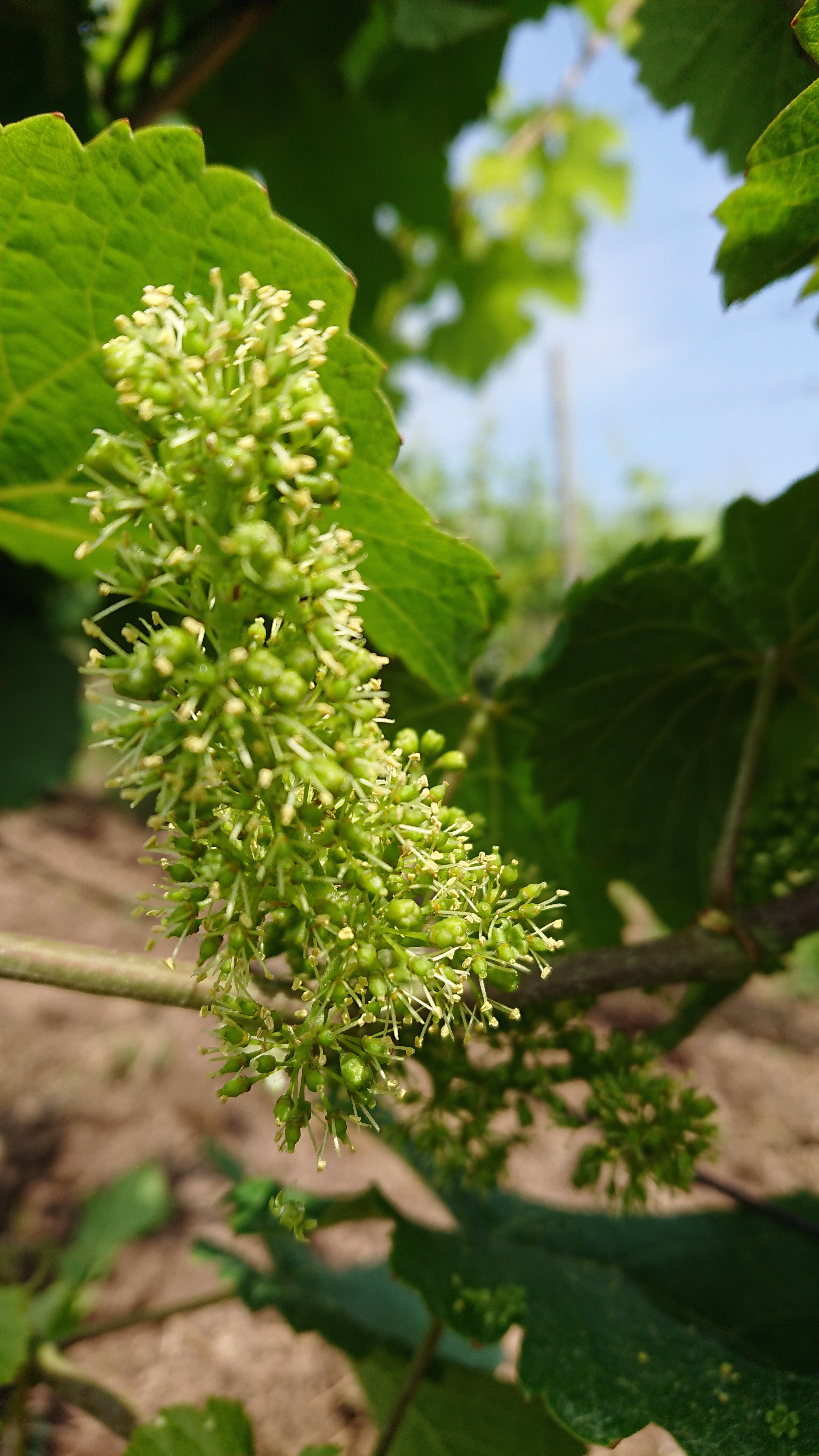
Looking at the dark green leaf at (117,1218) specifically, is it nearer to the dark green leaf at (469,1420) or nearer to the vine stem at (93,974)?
the dark green leaf at (469,1420)

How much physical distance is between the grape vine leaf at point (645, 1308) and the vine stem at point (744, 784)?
0.55 metres

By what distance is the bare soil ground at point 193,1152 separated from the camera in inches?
84.1

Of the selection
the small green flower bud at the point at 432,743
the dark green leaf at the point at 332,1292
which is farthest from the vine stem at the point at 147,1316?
the small green flower bud at the point at 432,743

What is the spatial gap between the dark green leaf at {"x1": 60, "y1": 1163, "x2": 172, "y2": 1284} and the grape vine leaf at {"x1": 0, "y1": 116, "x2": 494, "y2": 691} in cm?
188

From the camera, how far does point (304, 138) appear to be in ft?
8.62

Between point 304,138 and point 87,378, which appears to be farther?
point 304,138

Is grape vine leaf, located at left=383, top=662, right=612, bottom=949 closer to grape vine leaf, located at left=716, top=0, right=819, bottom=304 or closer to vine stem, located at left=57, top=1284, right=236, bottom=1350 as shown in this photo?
grape vine leaf, located at left=716, top=0, right=819, bottom=304

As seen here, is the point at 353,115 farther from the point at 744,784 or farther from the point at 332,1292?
the point at 332,1292

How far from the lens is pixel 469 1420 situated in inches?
60.0

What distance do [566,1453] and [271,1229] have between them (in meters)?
0.54

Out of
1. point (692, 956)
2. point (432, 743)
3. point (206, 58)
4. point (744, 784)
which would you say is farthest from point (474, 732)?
point (206, 58)

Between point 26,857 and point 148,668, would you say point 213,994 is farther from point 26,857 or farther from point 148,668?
point 26,857

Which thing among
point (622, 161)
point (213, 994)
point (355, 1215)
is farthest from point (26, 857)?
point (622, 161)

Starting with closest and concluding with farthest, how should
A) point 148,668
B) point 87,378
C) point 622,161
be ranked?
point 148,668 → point 87,378 → point 622,161
